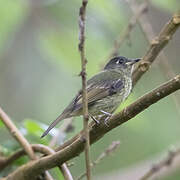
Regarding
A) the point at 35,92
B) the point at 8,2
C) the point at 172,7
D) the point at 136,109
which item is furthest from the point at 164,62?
the point at 35,92

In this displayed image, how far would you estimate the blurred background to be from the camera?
3.43m

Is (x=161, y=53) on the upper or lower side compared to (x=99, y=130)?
lower

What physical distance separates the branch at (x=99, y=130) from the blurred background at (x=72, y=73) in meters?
A: 0.44

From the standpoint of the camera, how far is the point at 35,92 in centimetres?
562

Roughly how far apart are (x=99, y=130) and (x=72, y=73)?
121 cm

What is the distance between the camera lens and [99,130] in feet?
7.65

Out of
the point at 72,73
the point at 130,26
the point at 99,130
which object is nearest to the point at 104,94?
the point at 72,73

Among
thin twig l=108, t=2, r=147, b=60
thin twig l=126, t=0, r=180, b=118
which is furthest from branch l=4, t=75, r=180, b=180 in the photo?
thin twig l=108, t=2, r=147, b=60

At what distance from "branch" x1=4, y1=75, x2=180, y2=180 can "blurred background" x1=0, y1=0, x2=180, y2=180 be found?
1.44 ft

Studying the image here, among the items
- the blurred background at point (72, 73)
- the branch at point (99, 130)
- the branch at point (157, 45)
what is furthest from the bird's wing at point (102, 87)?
the branch at point (99, 130)

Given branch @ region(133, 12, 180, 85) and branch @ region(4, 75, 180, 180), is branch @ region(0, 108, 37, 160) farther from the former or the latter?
branch @ region(133, 12, 180, 85)

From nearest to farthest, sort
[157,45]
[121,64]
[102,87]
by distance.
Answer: [157,45], [102,87], [121,64]

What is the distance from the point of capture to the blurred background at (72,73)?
11.3ft

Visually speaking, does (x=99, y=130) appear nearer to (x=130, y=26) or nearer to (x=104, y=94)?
(x=130, y=26)
